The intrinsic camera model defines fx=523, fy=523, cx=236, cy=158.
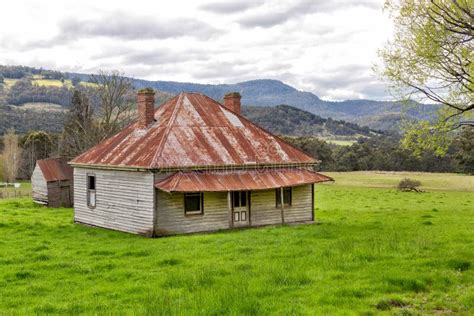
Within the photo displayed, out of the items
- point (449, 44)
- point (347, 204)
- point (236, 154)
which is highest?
point (449, 44)

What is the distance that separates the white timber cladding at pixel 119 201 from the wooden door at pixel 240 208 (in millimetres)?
4114

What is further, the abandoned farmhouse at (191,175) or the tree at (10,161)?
the tree at (10,161)

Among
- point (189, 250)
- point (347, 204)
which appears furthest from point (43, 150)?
point (189, 250)

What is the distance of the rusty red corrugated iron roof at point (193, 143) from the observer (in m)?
23.0

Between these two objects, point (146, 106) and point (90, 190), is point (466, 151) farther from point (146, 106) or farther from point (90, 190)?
point (90, 190)

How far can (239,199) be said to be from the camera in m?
24.3

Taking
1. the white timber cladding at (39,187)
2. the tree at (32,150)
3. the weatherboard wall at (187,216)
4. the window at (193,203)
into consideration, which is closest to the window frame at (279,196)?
the weatherboard wall at (187,216)

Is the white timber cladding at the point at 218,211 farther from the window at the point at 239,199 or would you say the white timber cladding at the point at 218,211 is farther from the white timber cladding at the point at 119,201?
the white timber cladding at the point at 119,201

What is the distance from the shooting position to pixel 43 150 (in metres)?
93.0

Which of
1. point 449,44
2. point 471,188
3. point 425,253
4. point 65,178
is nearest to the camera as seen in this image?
point 425,253

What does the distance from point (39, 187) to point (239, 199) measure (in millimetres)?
22019

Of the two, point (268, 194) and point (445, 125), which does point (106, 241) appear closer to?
point (268, 194)

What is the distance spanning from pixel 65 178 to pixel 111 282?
2871 centimetres

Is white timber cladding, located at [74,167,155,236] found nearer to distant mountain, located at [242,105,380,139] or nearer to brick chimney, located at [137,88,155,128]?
brick chimney, located at [137,88,155,128]
